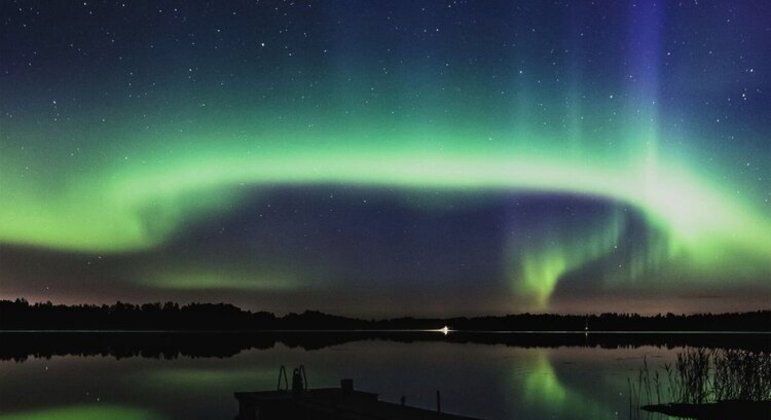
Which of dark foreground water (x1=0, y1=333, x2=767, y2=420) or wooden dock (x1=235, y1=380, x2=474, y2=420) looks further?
dark foreground water (x1=0, y1=333, x2=767, y2=420)

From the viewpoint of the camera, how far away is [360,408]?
88.6 feet

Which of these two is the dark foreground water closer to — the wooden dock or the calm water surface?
the calm water surface

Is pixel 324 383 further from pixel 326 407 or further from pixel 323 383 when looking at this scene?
pixel 326 407

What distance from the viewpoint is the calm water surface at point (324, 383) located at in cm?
4419

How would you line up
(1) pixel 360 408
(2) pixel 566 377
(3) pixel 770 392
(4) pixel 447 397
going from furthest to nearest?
(2) pixel 566 377, (4) pixel 447 397, (3) pixel 770 392, (1) pixel 360 408

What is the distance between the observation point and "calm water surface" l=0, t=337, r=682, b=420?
4419 cm

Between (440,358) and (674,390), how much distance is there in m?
45.4

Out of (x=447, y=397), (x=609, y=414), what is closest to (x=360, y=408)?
(x=609, y=414)

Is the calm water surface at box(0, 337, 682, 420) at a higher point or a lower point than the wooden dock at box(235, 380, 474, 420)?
lower

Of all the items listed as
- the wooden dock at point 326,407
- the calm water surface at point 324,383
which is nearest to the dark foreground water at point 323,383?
the calm water surface at point 324,383

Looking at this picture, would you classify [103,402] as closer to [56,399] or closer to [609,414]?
[56,399]

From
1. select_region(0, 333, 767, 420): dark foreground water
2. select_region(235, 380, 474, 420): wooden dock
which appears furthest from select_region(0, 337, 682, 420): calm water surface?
select_region(235, 380, 474, 420): wooden dock

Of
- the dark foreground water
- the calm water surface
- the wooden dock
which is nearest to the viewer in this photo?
the wooden dock

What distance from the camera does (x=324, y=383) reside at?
5688 cm
